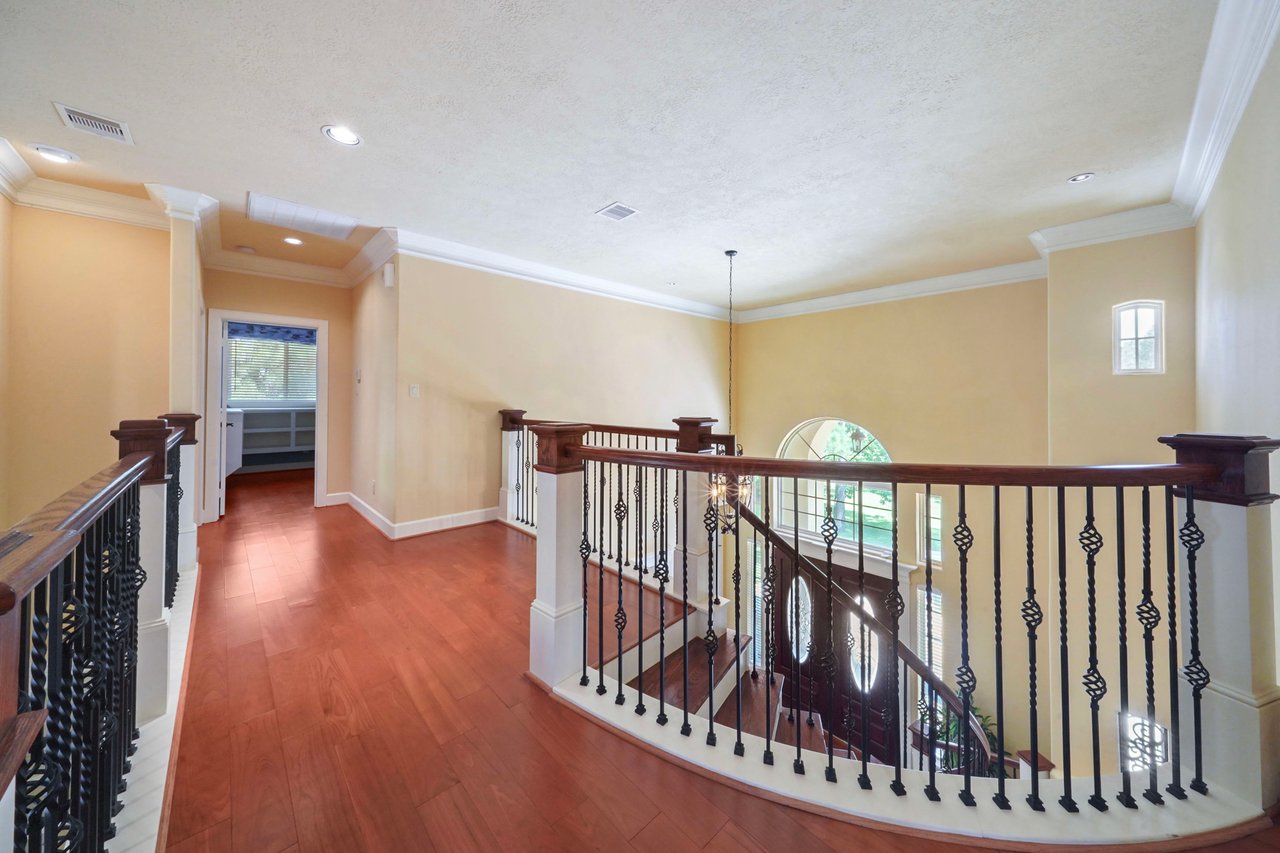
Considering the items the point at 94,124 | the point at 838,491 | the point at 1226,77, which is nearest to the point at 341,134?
the point at 94,124

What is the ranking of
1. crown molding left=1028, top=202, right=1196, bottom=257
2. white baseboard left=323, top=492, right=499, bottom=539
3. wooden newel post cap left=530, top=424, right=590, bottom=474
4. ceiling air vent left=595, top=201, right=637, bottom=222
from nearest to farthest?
wooden newel post cap left=530, top=424, right=590, bottom=474 → crown molding left=1028, top=202, right=1196, bottom=257 → ceiling air vent left=595, top=201, right=637, bottom=222 → white baseboard left=323, top=492, right=499, bottom=539

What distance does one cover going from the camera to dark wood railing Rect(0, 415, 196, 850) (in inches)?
27.4

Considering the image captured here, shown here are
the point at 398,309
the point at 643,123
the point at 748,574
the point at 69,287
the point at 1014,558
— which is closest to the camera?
the point at 643,123

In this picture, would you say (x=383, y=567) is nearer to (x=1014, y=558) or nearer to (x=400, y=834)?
(x=400, y=834)

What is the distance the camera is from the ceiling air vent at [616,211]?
139 inches

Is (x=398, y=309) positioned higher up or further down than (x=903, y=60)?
further down

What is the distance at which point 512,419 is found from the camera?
4.57m

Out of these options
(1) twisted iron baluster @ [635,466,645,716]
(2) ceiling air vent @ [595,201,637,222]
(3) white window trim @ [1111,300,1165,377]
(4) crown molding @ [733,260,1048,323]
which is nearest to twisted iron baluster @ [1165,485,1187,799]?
(1) twisted iron baluster @ [635,466,645,716]

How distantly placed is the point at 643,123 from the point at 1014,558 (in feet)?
17.6

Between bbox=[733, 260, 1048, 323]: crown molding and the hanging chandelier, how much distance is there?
82cm

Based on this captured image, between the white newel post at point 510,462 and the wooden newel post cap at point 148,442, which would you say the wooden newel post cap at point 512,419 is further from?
the wooden newel post cap at point 148,442

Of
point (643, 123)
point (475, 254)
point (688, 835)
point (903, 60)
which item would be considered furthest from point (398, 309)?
point (688, 835)

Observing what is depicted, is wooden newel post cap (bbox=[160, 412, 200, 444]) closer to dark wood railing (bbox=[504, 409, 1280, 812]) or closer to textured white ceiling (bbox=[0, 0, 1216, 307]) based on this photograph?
textured white ceiling (bbox=[0, 0, 1216, 307])

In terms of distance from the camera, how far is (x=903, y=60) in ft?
6.70
